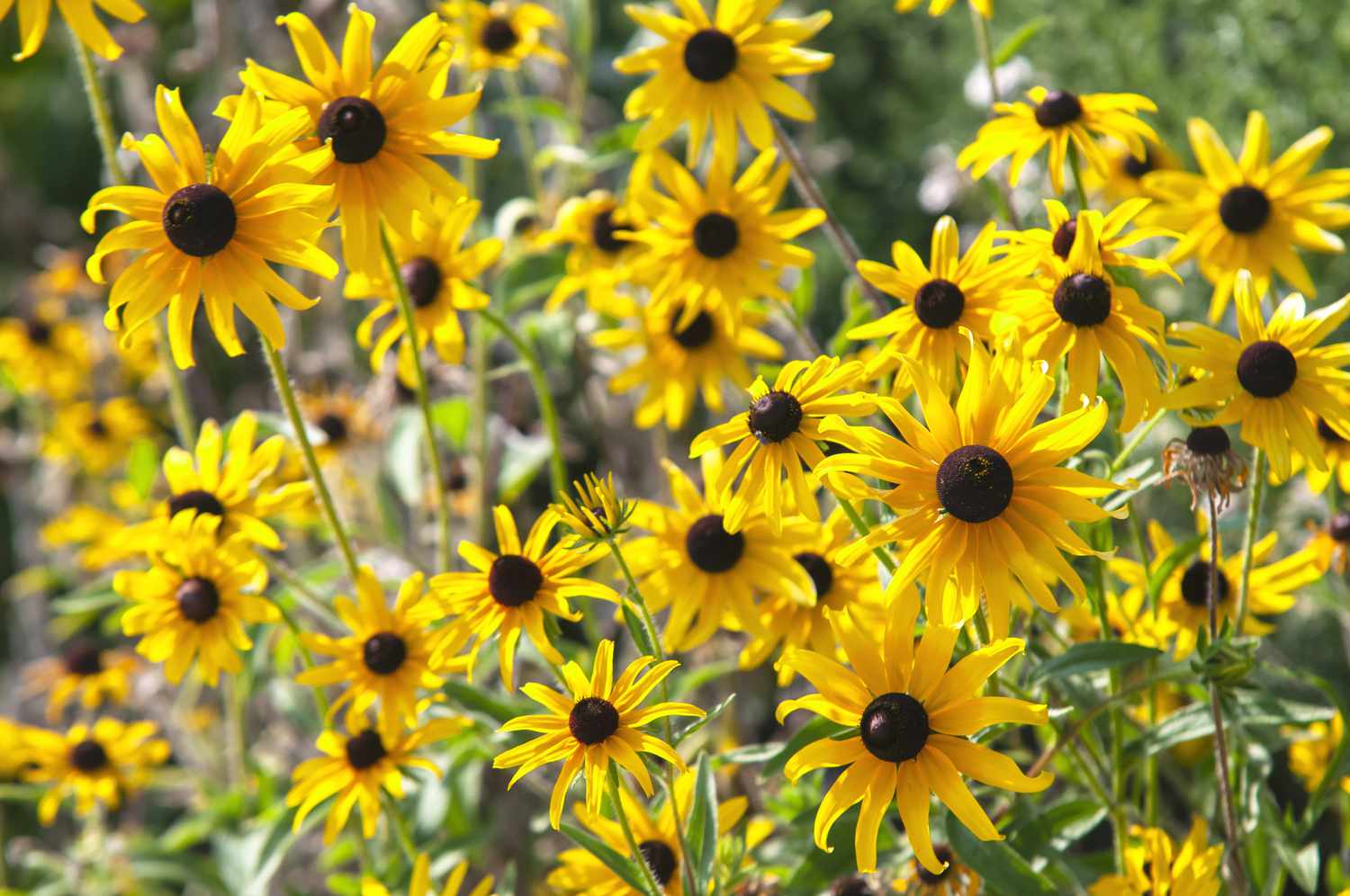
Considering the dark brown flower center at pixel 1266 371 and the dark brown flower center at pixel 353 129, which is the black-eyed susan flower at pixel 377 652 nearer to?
the dark brown flower center at pixel 353 129

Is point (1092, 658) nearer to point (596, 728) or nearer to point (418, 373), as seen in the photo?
point (596, 728)

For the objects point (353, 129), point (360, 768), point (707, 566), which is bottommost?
point (360, 768)

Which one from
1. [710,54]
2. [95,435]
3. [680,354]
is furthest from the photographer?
[95,435]

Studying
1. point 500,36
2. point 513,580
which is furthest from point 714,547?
point 500,36

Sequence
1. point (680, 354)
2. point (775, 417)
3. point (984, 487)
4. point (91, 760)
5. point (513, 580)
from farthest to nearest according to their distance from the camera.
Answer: point (91, 760), point (680, 354), point (513, 580), point (775, 417), point (984, 487)

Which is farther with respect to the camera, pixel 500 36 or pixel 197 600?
pixel 500 36

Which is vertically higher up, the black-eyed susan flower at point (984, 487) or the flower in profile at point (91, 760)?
the black-eyed susan flower at point (984, 487)

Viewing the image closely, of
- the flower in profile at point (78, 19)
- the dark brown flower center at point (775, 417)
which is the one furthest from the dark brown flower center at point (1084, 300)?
the flower in profile at point (78, 19)
